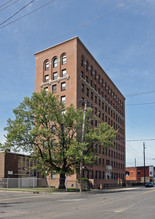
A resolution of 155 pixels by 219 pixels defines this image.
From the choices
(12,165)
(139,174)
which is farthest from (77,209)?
(139,174)

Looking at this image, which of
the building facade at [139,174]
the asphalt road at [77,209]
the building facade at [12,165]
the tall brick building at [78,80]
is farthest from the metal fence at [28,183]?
the building facade at [139,174]

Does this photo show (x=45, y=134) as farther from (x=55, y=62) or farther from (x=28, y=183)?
(x=55, y=62)

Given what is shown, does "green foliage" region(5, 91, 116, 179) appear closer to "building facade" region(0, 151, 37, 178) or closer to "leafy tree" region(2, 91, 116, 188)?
"leafy tree" region(2, 91, 116, 188)

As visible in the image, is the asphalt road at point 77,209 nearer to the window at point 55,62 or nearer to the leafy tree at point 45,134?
the leafy tree at point 45,134

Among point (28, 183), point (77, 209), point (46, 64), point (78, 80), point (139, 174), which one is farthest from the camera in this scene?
point (139, 174)

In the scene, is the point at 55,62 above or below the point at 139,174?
above

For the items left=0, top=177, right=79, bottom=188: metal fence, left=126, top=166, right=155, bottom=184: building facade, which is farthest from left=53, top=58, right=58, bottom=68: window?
left=126, top=166, right=155, bottom=184: building facade

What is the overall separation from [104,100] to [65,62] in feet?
55.8

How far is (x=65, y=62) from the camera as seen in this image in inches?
2023

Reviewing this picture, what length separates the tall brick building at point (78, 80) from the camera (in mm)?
49281

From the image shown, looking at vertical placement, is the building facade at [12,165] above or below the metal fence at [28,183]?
above

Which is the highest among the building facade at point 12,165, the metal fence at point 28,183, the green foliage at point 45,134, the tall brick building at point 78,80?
the tall brick building at point 78,80

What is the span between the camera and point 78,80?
49.1 meters

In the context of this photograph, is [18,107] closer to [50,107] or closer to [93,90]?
[50,107]
